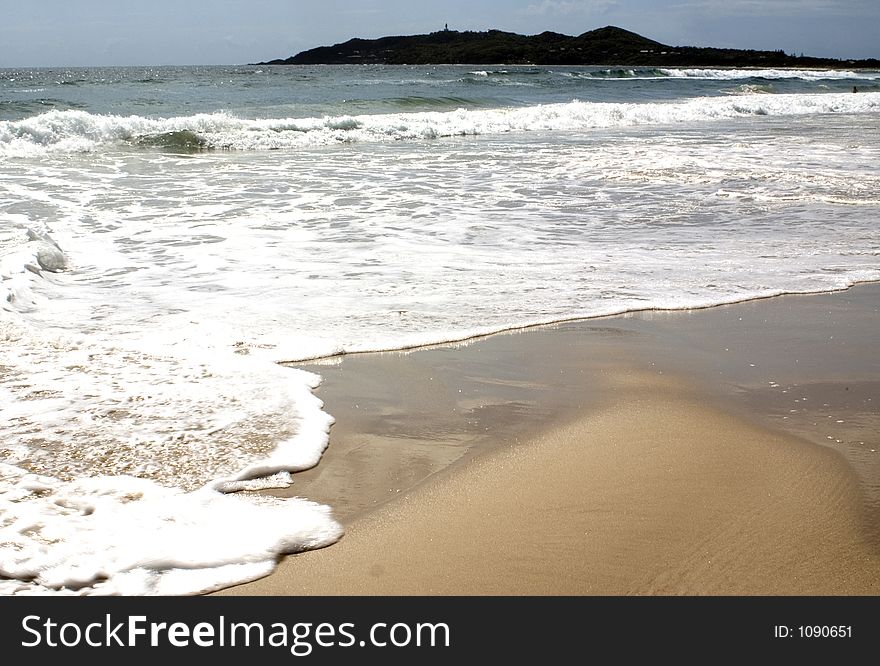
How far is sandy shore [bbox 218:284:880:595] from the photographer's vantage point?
233 cm

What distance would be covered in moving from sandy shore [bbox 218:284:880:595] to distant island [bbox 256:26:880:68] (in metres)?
86.8

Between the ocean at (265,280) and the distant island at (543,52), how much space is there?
79.6 m

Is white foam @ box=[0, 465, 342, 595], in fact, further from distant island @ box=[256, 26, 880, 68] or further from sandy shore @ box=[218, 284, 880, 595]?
distant island @ box=[256, 26, 880, 68]

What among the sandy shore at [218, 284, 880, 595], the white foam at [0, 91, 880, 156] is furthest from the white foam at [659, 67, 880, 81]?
the sandy shore at [218, 284, 880, 595]

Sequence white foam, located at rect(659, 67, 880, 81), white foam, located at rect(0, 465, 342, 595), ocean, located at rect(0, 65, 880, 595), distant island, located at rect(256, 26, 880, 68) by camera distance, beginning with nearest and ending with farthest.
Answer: white foam, located at rect(0, 465, 342, 595) < ocean, located at rect(0, 65, 880, 595) < white foam, located at rect(659, 67, 880, 81) < distant island, located at rect(256, 26, 880, 68)

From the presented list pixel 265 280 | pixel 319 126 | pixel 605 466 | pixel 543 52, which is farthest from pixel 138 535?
pixel 543 52

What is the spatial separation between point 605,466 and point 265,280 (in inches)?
128

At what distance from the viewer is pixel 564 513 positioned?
2639mm

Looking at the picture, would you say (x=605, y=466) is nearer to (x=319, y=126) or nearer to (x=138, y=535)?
(x=138, y=535)

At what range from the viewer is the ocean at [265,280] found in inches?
103

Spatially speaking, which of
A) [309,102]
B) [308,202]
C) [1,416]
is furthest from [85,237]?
[309,102]

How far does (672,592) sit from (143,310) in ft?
12.0

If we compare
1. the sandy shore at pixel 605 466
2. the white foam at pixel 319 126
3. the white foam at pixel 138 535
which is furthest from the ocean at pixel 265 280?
the white foam at pixel 319 126
